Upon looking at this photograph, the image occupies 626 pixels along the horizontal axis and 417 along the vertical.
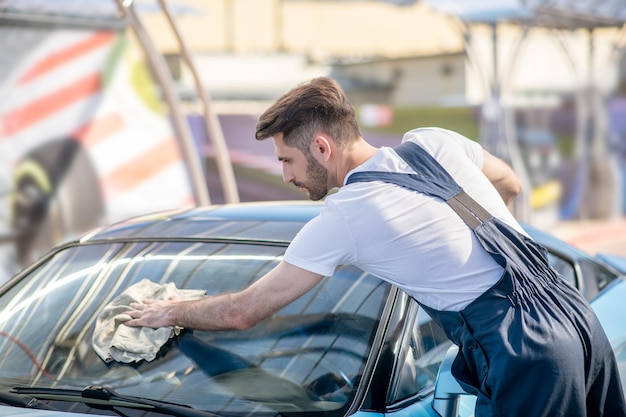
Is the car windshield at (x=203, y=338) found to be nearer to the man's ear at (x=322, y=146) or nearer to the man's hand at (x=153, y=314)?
the man's hand at (x=153, y=314)

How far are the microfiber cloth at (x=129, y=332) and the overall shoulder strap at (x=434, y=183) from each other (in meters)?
0.71

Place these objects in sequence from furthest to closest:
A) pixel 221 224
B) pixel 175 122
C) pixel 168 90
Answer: pixel 175 122
pixel 168 90
pixel 221 224

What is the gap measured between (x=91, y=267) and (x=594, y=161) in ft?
40.2

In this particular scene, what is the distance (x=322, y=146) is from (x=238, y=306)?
496 mm

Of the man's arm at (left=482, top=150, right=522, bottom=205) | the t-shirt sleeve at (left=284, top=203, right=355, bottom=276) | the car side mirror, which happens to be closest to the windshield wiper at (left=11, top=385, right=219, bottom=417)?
the t-shirt sleeve at (left=284, top=203, right=355, bottom=276)

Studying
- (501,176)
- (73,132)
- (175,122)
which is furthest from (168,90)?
(501,176)

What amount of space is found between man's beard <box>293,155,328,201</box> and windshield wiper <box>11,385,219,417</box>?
0.67 metres

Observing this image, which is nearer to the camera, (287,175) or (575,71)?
(287,175)

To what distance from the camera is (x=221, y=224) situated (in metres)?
3.22

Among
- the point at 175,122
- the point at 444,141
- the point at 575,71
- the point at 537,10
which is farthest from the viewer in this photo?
the point at 575,71

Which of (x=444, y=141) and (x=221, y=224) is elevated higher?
(x=444, y=141)

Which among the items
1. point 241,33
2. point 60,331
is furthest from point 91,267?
point 241,33

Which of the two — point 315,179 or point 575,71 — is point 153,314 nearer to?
point 315,179

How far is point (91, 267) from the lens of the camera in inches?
122
